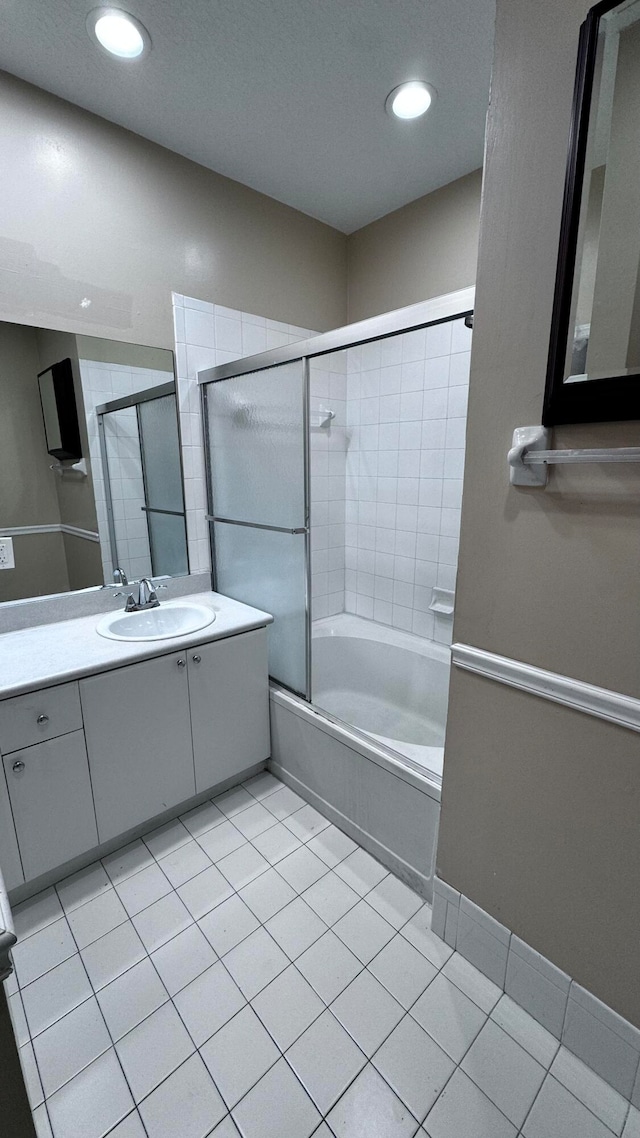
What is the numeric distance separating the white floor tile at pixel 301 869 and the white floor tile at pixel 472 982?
0.47 metres

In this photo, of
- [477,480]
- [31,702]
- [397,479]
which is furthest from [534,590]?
[397,479]

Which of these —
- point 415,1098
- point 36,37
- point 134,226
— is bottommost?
point 415,1098

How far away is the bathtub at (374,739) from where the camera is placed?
1488 millimetres

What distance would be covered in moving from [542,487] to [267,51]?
1.59 meters

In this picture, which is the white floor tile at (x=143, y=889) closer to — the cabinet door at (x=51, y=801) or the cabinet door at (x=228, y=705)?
the cabinet door at (x=51, y=801)

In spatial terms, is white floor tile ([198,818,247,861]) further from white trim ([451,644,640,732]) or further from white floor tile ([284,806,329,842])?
white trim ([451,644,640,732])

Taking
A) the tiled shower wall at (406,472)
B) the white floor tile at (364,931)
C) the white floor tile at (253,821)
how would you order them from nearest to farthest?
the white floor tile at (364,931)
the white floor tile at (253,821)
the tiled shower wall at (406,472)

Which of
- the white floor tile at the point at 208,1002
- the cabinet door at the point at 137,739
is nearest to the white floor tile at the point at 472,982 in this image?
the white floor tile at the point at 208,1002

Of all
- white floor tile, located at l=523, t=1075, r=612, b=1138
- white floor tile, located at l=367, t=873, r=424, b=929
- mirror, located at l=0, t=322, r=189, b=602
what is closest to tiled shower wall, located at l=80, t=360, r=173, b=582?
mirror, located at l=0, t=322, r=189, b=602

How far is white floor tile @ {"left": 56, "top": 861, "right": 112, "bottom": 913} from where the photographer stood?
1488 millimetres

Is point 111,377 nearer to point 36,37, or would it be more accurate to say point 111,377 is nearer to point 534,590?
point 36,37

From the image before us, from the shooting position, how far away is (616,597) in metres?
0.91

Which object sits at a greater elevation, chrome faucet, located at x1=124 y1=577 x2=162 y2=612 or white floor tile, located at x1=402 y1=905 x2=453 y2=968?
chrome faucet, located at x1=124 y1=577 x2=162 y2=612

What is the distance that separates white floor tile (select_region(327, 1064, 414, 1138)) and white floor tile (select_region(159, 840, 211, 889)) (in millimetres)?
753
